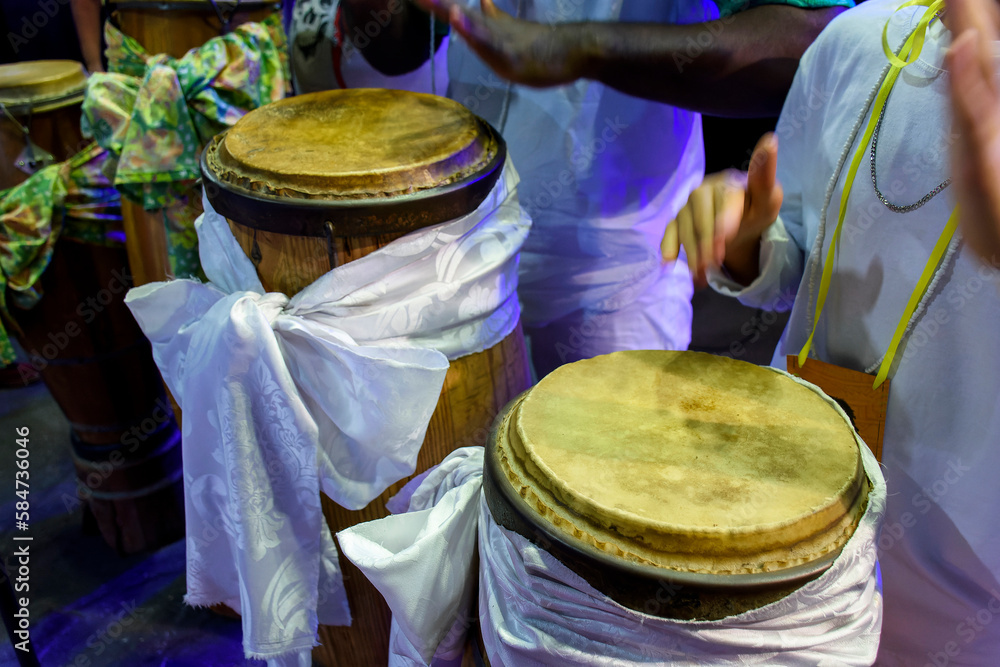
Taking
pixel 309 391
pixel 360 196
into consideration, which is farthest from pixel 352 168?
pixel 309 391

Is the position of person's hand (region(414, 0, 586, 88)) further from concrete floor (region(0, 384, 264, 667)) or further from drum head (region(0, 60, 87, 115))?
concrete floor (region(0, 384, 264, 667))

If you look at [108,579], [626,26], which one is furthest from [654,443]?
[108,579]

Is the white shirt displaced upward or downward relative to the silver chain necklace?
downward

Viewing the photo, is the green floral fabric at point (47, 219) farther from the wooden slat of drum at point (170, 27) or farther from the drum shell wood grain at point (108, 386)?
the wooden slat of drum at point (170, 27)

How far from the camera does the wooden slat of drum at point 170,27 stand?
152 centimetres

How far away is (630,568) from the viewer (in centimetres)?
61

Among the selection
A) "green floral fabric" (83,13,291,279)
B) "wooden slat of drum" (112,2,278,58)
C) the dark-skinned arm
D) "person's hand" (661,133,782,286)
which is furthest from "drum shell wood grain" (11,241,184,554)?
"person's hand" (661,133,782,286)

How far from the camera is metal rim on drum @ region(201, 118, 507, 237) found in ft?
3.15

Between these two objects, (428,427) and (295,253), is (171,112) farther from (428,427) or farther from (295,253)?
(428,427)

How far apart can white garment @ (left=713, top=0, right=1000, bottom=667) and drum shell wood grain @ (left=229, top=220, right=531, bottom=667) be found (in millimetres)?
393

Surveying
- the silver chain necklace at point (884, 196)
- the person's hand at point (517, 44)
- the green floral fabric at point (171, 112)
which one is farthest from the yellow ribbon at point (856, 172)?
the green floral fabric at point (171, 112)

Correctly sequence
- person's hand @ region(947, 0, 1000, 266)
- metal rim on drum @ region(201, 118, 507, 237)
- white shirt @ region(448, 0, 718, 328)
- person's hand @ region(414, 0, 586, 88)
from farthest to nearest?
white shirt @ region(448, 0, 718, 328), person's hand @ region(414, 0, 586, 88), metal rim on drum @ region(201, 118, 507, 237), person's hand @ region(947, 0, 1000, 266)

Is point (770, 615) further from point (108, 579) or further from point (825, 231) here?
point (108, 579)

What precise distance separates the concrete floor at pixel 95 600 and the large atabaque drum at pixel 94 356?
0.08 metres
